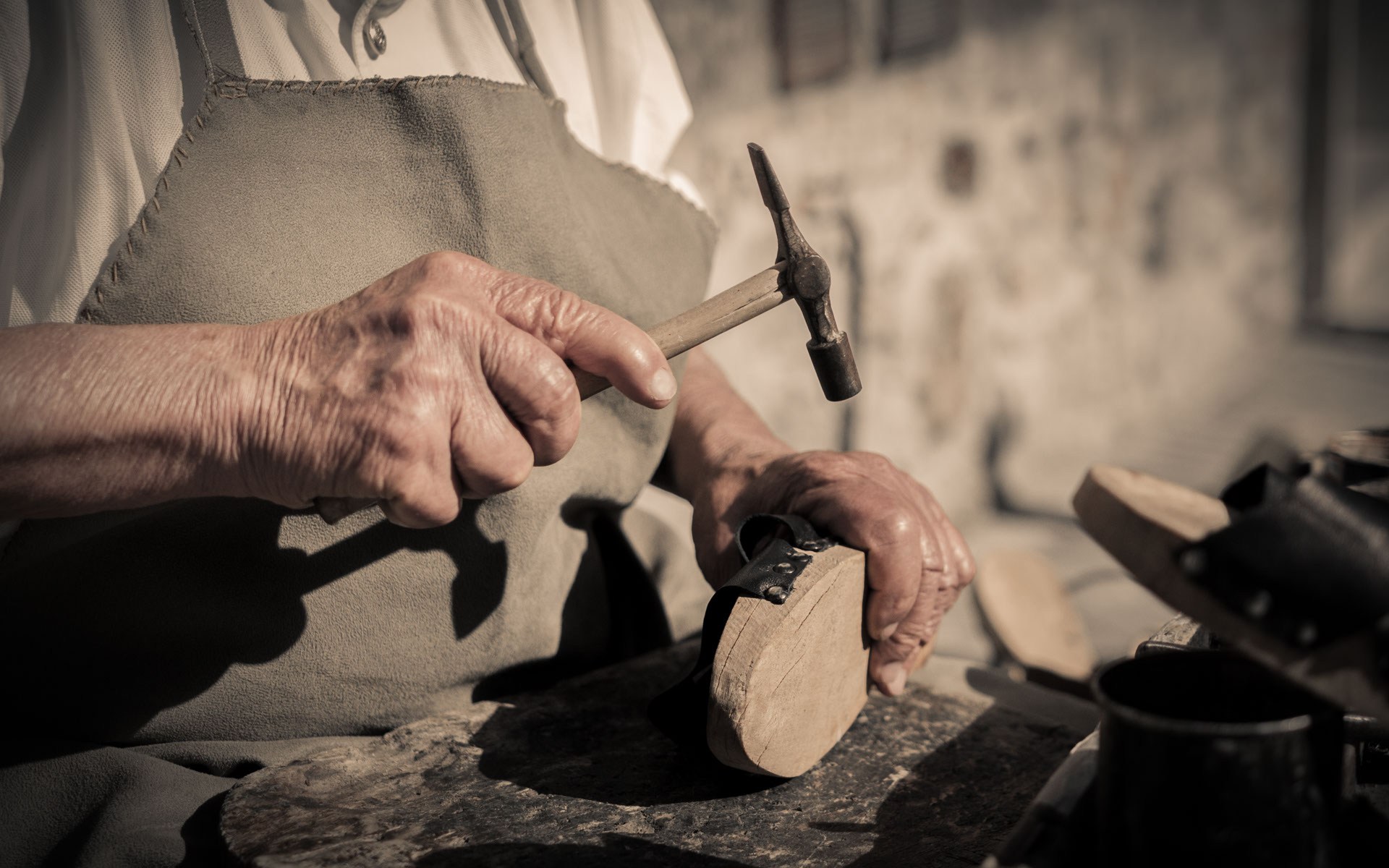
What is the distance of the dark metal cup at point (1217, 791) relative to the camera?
1.78 feet

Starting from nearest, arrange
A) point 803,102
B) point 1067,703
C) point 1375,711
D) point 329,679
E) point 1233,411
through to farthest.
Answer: point 1375,711 → point 329,679 → point 1067,703 → point 803,102 → point 1233,411

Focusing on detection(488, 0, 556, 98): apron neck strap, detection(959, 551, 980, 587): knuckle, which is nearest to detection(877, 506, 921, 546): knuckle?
detection(959, 551, 980, 587): knuckle

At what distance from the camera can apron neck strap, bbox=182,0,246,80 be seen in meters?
1.00

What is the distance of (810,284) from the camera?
3.53 feet

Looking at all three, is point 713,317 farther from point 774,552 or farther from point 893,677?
point 893,677

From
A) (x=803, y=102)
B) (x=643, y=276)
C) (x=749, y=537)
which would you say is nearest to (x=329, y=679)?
(x=749, y=537)

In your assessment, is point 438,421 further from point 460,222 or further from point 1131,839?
point 1131,839

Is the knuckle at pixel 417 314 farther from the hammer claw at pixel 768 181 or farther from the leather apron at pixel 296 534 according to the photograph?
the hammer claw at pixel 768 181

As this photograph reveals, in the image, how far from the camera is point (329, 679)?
1040 millimetres

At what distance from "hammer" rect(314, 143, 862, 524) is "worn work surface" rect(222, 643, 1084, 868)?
0.38 m

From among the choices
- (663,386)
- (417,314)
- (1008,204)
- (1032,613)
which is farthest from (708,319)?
(1008,204)

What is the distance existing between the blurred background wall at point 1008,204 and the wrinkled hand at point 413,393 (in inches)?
69.4

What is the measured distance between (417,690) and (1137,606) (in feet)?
10.2

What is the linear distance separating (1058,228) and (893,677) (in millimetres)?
3241
